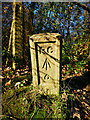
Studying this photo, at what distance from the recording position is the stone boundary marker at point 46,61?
5.97 feet

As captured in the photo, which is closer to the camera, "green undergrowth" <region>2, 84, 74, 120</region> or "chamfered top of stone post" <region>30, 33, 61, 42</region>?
"green undergrowth" <region>2, 84, 74, 120</region>

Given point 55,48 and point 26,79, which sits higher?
point 55,48

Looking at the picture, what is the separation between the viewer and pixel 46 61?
77.1 inches

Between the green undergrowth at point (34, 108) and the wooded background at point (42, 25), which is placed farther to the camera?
the wooded background at point (42, 25)

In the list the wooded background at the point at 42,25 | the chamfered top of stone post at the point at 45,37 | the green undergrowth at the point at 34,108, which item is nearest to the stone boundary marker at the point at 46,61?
the chamfered top of stone post at the point at 45,37

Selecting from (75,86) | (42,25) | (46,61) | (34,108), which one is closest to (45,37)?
(46,61)

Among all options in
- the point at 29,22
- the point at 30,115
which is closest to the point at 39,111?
the point at 30,115

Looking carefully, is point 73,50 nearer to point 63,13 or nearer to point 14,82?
point 63,13

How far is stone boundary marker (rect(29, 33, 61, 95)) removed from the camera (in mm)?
1818

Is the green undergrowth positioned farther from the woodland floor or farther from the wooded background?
the wooded background

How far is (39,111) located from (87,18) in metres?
3.74

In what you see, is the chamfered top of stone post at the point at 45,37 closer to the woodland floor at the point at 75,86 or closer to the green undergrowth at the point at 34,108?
the woodland floor at the point at 75,86

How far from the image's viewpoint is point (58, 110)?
1.53 m

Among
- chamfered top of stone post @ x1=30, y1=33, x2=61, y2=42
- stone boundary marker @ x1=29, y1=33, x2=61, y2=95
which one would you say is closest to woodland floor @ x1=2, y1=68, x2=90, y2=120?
stone boundary marker @ x1=29, y1=33, x2=61, y2=95
